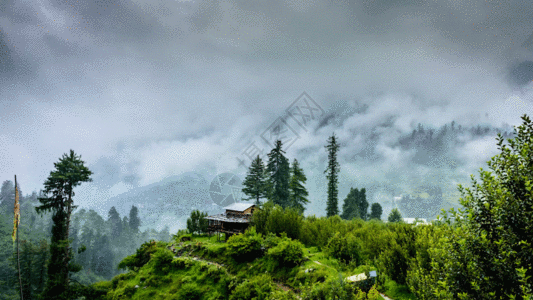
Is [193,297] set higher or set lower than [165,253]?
lower

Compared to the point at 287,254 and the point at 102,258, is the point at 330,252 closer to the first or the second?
the point at 287,254

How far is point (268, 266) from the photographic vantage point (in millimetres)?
12219

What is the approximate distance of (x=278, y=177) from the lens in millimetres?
36000

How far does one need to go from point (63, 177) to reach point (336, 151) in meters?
36.3

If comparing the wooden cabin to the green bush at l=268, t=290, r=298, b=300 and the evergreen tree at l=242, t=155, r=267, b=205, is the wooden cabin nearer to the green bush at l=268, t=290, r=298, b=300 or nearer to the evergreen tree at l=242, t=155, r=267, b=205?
the evergreen tree at l=242, t=155, r=267, b=205

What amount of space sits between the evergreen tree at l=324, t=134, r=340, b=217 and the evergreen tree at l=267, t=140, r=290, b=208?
704 cm

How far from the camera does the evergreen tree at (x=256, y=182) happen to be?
35.7 m

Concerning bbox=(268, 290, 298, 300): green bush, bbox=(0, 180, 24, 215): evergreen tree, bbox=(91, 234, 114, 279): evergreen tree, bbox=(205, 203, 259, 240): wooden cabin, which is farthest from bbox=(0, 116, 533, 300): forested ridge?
bbox=(0, 180, 24, 215): evergreen tree

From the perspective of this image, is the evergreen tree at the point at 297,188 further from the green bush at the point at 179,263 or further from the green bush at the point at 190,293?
the green bush at the point at 190,293

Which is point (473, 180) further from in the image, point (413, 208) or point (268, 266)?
point (413, 208)

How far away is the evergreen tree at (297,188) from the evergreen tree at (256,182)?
14.6 feet

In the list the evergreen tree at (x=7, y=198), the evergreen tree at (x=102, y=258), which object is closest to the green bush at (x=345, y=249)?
the evergreen tree at (x=102, y=258)

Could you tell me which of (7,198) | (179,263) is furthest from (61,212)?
(7,198)

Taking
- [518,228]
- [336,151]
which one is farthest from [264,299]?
[336,151]
